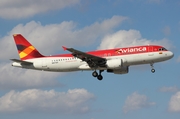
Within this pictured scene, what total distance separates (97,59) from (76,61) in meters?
4.12

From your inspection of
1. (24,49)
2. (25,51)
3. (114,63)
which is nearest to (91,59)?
(114,63)

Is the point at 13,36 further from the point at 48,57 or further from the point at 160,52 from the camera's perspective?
the point at 160,52

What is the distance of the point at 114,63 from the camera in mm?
84500

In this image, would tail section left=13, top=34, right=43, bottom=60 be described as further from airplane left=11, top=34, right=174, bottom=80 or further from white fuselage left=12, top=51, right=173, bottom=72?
white fuselage left=12, top=51, right=173, bottom=72

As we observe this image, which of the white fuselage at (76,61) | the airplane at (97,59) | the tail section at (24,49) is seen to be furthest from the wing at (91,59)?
the tail section at (24,49)

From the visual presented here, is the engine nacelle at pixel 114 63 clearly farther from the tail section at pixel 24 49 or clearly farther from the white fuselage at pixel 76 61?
the tail section at pixel 24 49

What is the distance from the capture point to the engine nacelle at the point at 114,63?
276 feet

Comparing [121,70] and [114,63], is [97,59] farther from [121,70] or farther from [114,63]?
[121,70]

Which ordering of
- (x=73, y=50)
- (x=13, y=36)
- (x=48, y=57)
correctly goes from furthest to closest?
(x=13, y=36) → (x=48, y=57) → (x=73, y=50)

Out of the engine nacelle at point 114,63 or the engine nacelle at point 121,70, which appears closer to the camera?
the engine nacelle at point 114,63

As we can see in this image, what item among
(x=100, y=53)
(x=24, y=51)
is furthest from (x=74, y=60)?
(x=24, y=51)

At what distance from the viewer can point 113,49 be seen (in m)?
85.9

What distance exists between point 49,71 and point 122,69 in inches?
504

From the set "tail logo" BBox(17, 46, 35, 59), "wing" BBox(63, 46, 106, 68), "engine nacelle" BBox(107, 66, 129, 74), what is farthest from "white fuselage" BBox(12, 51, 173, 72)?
"engine nacelle" BBox(107, 66, 129, 74)
